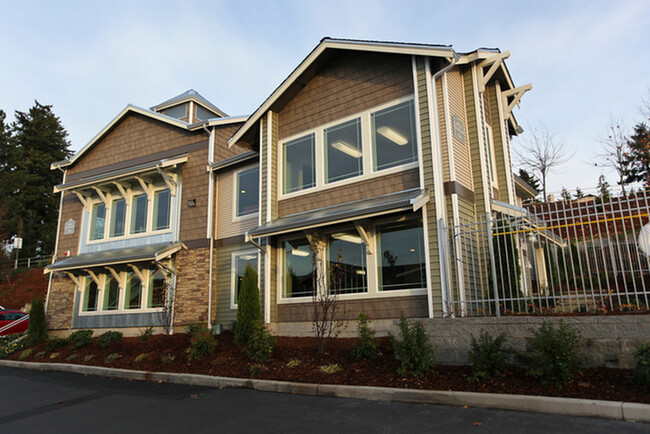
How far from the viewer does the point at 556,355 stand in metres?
6.16

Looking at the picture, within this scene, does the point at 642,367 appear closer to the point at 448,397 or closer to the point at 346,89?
the point at 448,397

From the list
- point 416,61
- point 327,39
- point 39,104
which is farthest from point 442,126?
point 39,104

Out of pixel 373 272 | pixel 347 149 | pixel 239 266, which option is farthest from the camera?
pixel 239 266

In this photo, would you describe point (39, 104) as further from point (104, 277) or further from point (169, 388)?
point (169, 388)

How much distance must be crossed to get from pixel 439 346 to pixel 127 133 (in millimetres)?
14931

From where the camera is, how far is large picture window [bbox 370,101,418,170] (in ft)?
34.0

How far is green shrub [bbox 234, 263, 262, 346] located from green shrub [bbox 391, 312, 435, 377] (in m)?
4.38

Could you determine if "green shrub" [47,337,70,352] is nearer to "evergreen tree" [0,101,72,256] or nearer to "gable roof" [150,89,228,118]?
"gable roof" [150,89,228,118]

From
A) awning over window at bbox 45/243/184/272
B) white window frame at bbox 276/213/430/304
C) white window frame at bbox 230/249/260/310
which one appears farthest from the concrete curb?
awning over window at bbox 45/243/184/272

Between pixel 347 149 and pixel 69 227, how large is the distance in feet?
42.6

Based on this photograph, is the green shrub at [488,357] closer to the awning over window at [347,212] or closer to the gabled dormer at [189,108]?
the awning over window at [347,212]

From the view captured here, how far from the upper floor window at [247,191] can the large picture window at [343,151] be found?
3.57m

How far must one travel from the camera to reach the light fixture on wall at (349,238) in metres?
10.7

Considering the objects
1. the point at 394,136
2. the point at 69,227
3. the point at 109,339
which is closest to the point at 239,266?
the point at 109,339
